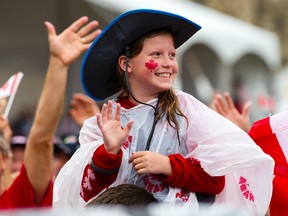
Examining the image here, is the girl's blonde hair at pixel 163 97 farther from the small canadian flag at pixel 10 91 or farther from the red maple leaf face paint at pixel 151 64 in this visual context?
the small canadian flag at pixel 10 91

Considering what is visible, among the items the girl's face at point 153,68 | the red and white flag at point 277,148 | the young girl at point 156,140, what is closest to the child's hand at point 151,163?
the young girl at point 156,140

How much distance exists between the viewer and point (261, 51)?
58.7ft

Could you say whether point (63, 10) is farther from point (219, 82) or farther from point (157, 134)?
point (157, 134)

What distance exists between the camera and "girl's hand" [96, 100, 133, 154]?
3.05 metres

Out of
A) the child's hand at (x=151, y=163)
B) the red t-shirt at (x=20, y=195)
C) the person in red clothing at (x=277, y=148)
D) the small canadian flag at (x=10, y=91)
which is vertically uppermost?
the child's hand at (x=151, y=163)

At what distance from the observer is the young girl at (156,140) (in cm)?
307

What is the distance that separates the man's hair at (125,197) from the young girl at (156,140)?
26cm

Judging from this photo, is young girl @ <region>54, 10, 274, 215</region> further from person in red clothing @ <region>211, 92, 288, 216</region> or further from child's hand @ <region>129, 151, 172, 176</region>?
person in red clothing @ <region>211, 92, 288, 216</region>

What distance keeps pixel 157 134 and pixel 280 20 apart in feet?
110

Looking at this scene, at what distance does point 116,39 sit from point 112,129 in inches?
15.7

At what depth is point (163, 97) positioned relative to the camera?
3.28 meters

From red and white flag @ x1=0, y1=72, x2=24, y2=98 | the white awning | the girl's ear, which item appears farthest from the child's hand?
the white awning

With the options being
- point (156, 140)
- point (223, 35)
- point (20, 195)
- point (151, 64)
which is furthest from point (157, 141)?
point (223, 35)

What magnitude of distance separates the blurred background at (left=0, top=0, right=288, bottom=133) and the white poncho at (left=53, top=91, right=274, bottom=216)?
746 centimetres
